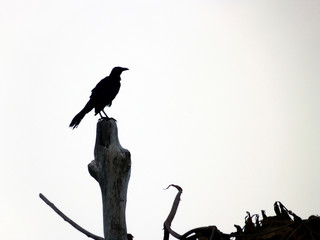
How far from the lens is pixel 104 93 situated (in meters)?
10.5

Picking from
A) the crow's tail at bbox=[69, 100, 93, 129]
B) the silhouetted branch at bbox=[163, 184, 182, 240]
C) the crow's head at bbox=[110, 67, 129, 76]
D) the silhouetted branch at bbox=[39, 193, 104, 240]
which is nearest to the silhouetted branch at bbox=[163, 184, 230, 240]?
the silhouetted branch at bbox=[163, 184, 182, 240]

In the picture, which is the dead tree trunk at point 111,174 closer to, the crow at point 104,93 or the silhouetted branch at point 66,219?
the silhouetted branch at point 66,219

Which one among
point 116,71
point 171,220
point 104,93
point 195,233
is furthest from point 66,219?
point 116,71

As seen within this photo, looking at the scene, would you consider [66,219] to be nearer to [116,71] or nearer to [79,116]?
[79,116]

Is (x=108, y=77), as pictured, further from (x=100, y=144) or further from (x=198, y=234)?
(x=198, y=234)

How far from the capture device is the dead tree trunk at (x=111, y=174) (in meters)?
3.70

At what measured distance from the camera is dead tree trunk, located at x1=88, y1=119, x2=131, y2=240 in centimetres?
370

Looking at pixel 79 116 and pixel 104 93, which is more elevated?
pixel 104 93

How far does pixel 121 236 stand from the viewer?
12.0 ft

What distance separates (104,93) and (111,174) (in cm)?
673

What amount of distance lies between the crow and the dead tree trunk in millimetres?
5261

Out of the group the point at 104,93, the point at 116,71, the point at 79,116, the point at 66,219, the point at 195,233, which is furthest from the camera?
the point at 116,71

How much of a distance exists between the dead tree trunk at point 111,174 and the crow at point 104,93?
17.3ft

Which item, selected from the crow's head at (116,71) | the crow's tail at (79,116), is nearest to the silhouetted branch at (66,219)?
the crow's tail at (79,116)
